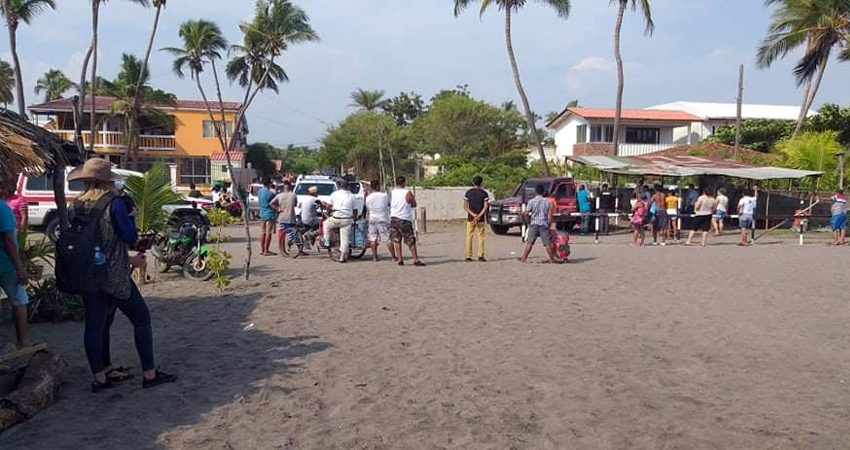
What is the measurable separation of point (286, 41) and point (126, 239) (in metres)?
35.3

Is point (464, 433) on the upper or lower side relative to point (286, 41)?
lower

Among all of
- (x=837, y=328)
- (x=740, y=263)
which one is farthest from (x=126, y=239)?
(x=740, y=263)

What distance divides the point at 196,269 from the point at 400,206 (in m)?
3.58

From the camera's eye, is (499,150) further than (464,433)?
Yes

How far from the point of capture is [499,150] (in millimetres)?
41531

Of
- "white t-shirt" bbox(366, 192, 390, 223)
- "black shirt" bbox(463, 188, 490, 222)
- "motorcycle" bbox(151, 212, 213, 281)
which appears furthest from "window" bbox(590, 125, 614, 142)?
"motorcycle" bbox(151, 212, 213, 281)

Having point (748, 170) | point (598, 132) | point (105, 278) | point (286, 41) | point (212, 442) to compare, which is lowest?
point (212, 442)

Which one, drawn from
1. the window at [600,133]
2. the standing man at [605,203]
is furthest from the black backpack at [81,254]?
the window at [600,133]

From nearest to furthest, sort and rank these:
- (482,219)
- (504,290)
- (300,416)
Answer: (300,416), (504,290), (482,219)

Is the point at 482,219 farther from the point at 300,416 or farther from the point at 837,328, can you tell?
the point at 300,416

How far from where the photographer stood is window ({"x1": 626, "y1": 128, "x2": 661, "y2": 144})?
41.2 m

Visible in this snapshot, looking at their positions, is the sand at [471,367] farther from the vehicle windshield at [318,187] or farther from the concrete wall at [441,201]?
the concrete wall at [441,201]

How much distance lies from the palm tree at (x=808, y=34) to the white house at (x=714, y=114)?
1067 cm

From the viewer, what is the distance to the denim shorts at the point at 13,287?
18.6ft
